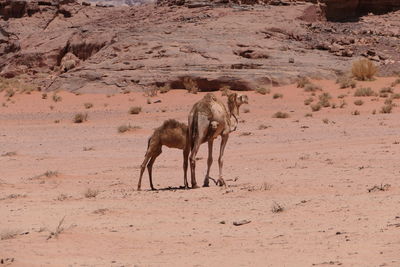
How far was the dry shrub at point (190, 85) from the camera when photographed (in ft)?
103

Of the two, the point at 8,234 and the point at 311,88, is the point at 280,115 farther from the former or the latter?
the point at 8,234

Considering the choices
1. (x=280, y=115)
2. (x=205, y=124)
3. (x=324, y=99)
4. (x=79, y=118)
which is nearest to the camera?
(x=205, y=124)

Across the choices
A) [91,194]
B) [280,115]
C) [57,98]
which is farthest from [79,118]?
[91,194]

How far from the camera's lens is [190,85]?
1254 inches

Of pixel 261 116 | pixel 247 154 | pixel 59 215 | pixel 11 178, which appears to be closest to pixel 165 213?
pixel 59 215

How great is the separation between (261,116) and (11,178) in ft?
41.8

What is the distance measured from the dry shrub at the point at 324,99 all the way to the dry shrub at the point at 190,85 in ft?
19.9

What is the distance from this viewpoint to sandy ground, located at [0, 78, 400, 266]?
21.4ft

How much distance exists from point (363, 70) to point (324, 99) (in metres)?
6.88

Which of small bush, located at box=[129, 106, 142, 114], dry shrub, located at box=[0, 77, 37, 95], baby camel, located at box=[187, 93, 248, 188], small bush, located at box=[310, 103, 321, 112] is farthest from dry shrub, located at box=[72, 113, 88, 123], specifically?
baby camel, located at box=[187, 93, 248, 188]

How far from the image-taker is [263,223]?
25.5 feet

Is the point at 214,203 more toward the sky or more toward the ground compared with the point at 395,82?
more toward the sky

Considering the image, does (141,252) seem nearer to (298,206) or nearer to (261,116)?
(298,206)

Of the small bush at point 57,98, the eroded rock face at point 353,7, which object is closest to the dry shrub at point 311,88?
the small bush at point 57,98
